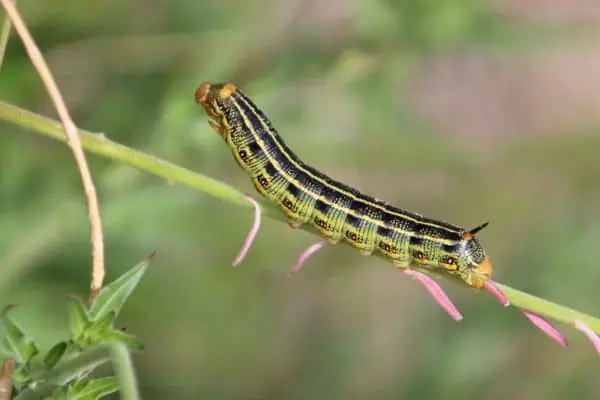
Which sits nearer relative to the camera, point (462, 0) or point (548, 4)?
point (462, 0)

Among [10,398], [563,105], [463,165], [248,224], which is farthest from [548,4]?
[10,398]

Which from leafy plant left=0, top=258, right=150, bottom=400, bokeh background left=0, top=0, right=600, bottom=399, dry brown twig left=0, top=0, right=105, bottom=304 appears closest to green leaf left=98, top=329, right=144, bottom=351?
leafy plant left=0, top=258, right=150, bottom=400

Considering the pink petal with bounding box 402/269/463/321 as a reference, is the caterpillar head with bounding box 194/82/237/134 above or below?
above

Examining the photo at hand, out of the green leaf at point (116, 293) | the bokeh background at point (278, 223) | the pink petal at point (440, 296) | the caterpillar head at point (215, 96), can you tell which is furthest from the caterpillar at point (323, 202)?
the green leaf at point (116, 293)

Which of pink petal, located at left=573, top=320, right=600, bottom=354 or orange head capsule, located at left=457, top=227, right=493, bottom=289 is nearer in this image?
pink petal, located at left=573, top=320, right=600, bottom=354

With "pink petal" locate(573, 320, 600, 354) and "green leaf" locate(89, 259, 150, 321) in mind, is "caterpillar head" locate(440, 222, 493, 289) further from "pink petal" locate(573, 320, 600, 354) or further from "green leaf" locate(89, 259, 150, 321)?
"green leaf" locate(89, 259, 150, 321)

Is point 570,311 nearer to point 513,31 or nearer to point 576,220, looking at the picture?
point 513,31
